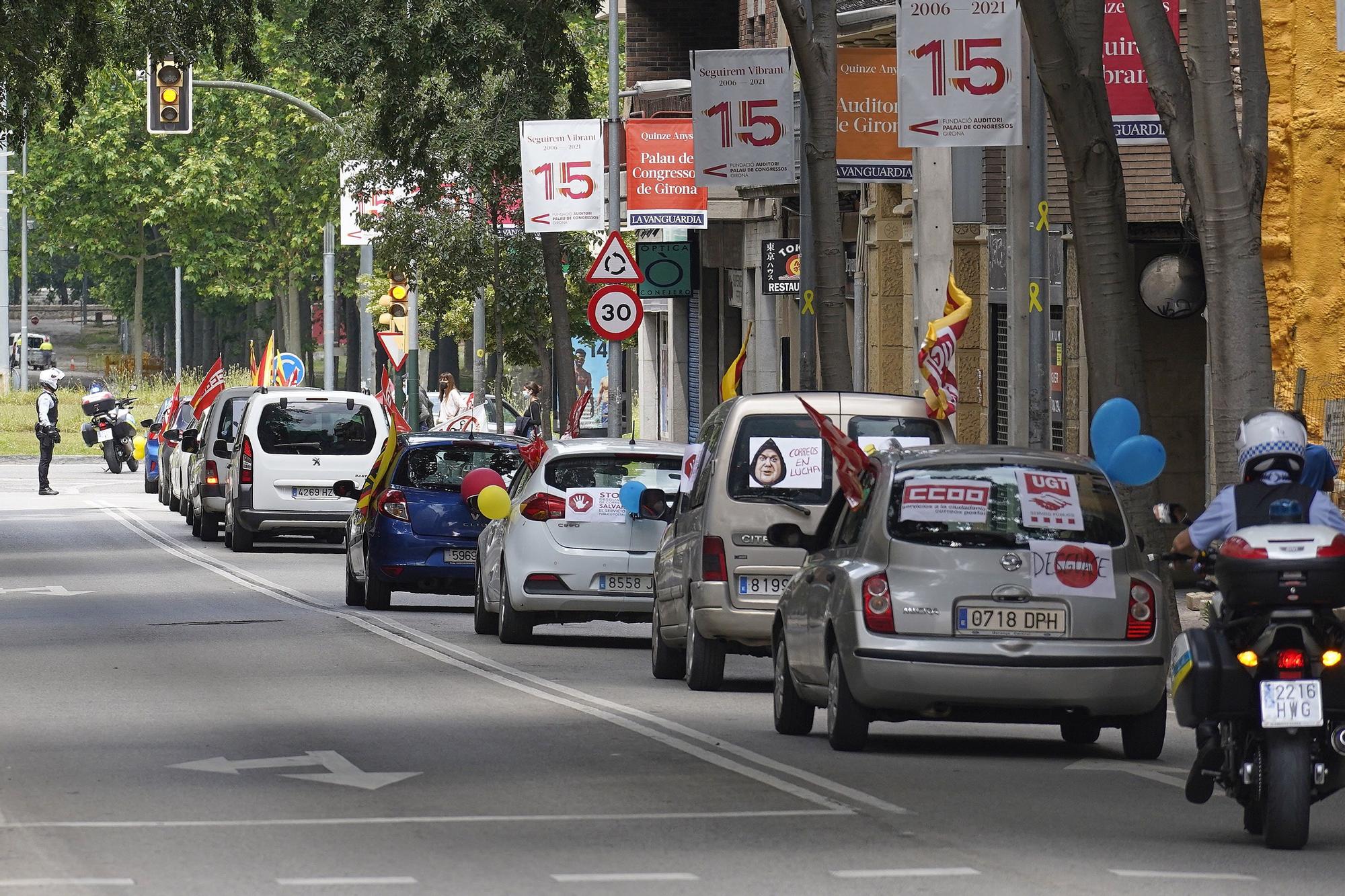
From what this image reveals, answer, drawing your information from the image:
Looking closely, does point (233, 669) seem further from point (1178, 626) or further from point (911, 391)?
point (911, 391)

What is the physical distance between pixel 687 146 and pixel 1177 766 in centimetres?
2418

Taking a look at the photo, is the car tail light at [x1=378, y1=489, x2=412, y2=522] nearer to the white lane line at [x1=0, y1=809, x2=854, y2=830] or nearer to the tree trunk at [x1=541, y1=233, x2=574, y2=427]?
the white lane line at [x1=0, y1=809, x2=854, y2=830]

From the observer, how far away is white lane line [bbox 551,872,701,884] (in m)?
8.95

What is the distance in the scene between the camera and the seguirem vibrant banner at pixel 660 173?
3578 centimetres

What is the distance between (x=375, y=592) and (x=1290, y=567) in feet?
47.9

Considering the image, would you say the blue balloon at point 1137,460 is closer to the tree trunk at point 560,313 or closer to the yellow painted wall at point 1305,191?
the yellow painted wall at point 1305,191

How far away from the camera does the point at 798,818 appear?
10430mm

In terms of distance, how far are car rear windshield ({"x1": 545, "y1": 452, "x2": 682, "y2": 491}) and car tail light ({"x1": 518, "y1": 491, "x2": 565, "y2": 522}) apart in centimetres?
10

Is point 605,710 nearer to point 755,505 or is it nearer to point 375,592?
point 755,505

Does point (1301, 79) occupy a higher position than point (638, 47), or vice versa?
point (638, 47)

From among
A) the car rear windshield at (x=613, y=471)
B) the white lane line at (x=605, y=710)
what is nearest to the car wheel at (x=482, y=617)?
the white lane line at (x=605, y=710)

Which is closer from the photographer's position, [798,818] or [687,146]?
[798,818]

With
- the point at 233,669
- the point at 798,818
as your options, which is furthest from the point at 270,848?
the point at 233,669

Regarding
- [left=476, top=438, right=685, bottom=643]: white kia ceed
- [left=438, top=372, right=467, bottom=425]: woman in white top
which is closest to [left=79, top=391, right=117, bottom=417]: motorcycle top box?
[left=438, top=372, right=467, bottom=425]: woman in white top
